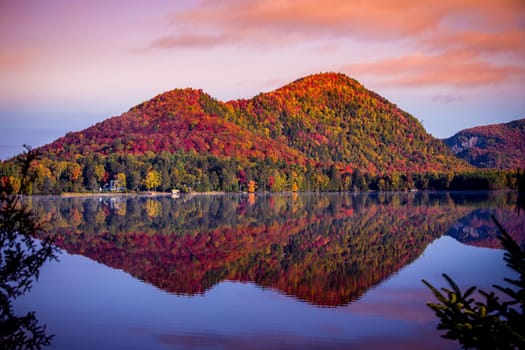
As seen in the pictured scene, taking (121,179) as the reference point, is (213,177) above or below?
above

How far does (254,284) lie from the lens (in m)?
20.3

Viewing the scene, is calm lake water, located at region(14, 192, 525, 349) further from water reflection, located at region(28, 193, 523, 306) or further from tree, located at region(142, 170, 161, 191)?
tree, located at region(142, 170, 161, 191)

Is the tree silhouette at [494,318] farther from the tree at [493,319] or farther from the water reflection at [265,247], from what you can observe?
the water reflection at [265,247]

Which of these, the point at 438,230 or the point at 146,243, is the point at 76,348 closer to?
the point at 146,243

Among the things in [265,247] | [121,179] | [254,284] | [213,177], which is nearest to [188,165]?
[213,177]

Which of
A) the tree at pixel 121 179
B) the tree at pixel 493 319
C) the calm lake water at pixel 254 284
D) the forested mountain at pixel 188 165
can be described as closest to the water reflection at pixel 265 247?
the calm lake water at pixel 254 284

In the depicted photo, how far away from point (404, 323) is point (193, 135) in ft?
496

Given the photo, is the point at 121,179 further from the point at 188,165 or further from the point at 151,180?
the point at 188,165

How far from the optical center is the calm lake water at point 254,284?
14.0 m

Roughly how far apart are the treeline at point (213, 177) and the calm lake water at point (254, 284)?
67816 mm

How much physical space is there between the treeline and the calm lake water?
6782cm

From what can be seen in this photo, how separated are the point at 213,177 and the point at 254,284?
103m

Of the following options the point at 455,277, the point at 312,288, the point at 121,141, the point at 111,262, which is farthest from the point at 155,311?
the point at 121,141

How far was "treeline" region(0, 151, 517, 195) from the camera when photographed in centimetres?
10954
